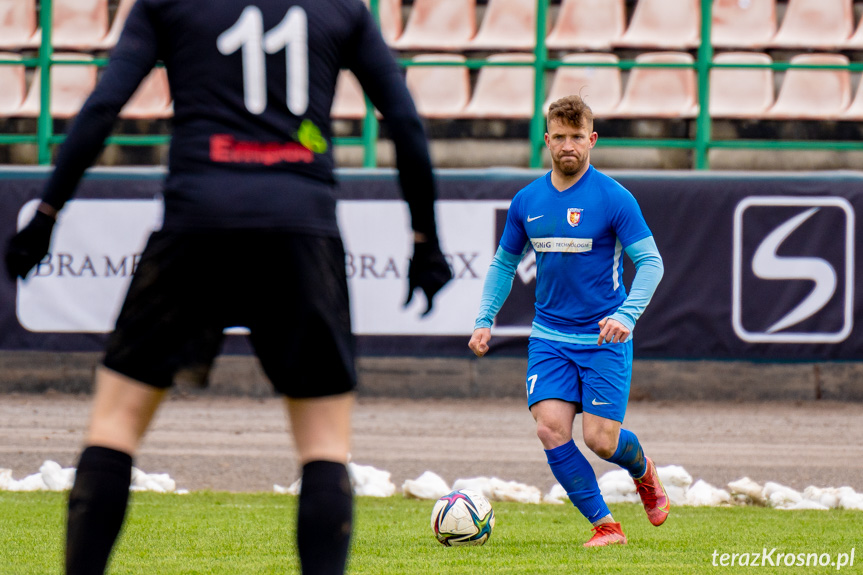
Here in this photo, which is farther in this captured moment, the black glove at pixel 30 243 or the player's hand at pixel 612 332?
the player's hand at pixel 612 332

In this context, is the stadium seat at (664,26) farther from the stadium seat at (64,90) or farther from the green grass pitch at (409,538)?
the green grass pitch at (409,538)

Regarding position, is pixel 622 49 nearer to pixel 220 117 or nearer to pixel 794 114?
pixel 794 114

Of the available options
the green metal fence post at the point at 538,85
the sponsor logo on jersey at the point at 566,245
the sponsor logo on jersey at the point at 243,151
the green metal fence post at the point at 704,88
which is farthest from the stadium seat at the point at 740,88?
the sponsor logo on jersey at the point at 243,151

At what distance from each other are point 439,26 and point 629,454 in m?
10.5

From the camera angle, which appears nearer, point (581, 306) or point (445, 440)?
point (581, 306)

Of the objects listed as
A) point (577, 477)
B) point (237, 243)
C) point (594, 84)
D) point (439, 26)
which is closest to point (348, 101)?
point (439, 26)

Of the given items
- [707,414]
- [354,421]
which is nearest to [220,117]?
[354,421]

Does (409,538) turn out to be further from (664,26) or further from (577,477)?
Answer: (664,26)

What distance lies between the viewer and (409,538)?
19.7ft

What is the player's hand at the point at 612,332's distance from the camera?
5.30 m

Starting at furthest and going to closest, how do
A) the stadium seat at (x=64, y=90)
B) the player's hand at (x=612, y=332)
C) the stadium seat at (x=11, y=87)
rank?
the stadium seat at (x=11, y=87) → the stadium seat at (x=64, y=90) → the player's hand at (x=612, y=332)

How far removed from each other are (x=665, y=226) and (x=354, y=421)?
3817 mm

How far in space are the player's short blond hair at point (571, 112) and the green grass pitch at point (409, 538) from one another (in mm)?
1899

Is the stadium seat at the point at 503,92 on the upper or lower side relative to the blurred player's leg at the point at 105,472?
upper
